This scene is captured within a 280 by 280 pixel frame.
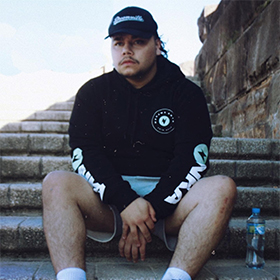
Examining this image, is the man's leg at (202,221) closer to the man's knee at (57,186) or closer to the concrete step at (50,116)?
the man's knee at (57,186)

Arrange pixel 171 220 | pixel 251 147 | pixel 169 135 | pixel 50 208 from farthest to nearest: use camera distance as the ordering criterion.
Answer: pixel 251 147, pixel 169 135, pixel 171 220, pixel 50 208

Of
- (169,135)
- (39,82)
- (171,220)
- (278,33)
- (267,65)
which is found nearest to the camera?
(171,220)

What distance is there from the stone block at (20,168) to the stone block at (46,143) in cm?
41

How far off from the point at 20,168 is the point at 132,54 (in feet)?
4.42

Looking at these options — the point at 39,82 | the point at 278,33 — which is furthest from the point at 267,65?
the point at 39,82

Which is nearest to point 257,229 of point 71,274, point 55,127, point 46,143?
point 71,274

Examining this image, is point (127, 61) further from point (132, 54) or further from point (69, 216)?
point (69, 216)

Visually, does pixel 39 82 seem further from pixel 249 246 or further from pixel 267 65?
pixel 249 246

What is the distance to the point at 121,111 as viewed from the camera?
1.93 metres

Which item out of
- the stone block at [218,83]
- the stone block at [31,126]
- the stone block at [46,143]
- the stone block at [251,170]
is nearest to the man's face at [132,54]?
the stone block at [251,170]

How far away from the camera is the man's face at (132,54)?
190cm

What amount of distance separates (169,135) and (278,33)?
1.93 m

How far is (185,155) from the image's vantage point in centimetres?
172

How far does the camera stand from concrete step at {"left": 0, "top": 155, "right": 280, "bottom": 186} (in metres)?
2.67
